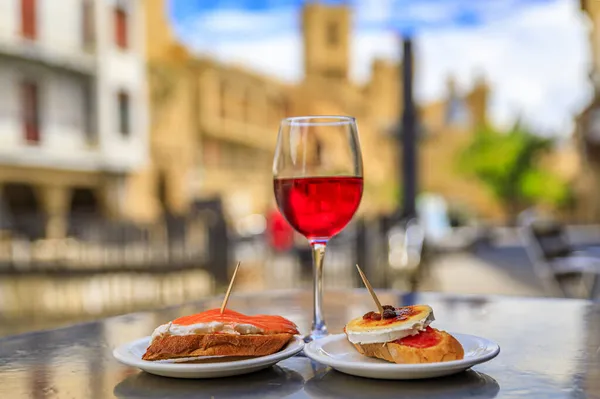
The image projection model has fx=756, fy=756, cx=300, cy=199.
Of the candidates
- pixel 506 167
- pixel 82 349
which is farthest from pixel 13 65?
pixel 506 167

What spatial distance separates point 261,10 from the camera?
14.5ft

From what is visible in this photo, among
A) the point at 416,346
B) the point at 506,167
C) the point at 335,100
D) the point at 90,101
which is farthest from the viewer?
the point at 335,100

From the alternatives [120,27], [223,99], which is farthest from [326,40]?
[120,27]

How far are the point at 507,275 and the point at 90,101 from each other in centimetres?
1172

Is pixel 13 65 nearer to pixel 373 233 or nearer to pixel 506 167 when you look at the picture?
pixel 373 233

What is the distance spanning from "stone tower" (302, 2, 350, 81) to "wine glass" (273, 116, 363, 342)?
57.1 meters

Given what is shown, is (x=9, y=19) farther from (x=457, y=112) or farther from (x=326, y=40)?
(x=457, y=112)

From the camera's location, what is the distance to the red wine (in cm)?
105

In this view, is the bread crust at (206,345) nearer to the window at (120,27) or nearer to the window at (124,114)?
the window at (124,114)

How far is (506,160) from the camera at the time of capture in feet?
110

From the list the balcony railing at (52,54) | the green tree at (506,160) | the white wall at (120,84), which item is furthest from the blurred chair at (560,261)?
the green tree at (506,160)

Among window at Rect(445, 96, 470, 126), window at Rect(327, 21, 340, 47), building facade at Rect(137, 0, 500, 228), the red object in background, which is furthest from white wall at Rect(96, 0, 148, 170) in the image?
window at Rect(445, 96, 470, 126)

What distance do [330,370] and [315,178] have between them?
12.7 inches

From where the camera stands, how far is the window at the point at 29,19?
55.4 ft
